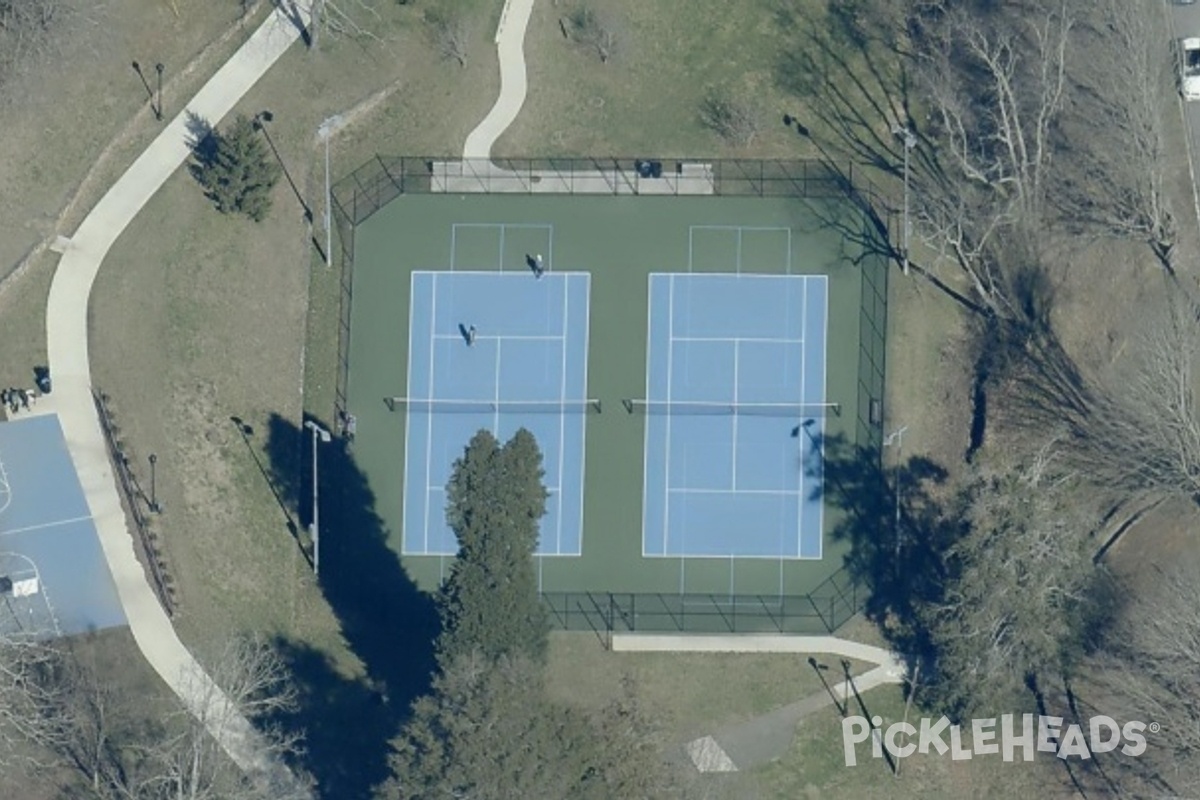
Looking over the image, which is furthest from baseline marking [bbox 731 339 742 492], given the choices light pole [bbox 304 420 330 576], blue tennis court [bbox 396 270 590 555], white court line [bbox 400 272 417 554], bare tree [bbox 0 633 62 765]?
bare tree [bbox 0 633 62 765]

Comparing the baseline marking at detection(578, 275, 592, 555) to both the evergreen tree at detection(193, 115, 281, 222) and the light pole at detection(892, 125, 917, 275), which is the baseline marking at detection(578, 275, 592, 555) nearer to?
the light pole at detection(892, 125, 917, 275)

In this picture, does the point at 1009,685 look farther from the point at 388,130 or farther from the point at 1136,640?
the point at 388,130

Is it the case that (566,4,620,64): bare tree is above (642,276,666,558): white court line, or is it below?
above

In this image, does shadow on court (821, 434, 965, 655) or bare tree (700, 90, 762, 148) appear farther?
bare tree (700, 90, 762, 148)

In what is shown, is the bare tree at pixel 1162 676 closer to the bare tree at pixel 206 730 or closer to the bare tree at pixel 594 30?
the bare tree at pixel 594 30

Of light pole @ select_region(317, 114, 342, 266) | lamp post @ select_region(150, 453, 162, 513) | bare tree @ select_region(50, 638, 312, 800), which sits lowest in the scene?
bare tree @ select_region(50, 638, 312, 800)

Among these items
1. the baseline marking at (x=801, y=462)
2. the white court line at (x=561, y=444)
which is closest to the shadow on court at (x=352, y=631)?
the white court line at (x=561, y=444)

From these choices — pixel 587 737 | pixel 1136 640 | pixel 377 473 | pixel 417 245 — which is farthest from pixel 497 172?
pixel 1136 640
